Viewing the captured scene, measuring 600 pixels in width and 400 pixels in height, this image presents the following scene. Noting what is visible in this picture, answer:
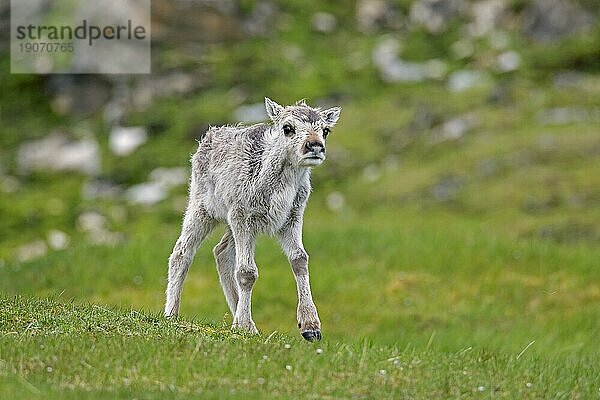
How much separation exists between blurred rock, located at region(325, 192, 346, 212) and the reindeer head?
2694 cm

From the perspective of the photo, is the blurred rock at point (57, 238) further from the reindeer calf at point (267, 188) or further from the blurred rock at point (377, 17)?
the blurred rock at point (377, 17)

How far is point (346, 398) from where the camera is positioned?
37.3 feet

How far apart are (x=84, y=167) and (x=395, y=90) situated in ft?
55.4

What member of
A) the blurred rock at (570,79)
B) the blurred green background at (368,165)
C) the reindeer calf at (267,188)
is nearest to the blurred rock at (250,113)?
the blurred green background at (368,165)

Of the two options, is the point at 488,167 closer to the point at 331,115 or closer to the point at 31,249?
the point at 31,249

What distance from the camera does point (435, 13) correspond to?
6556cm

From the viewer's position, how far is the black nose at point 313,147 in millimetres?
13742

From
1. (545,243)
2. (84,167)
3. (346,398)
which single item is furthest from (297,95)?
(346,398)

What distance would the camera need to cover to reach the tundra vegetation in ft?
40.5

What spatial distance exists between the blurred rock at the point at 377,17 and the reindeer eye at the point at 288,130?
51763 millimetres

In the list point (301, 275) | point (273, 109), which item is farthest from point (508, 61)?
point (301, 275)

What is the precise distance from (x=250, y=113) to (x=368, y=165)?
7.81m

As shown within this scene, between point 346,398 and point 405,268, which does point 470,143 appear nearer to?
point 405,268

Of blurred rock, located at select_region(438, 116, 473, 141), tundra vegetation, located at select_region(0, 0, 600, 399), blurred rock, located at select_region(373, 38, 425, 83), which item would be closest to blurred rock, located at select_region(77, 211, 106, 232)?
tundra vegetation, located at select_region(0, 0, 600, 399)
